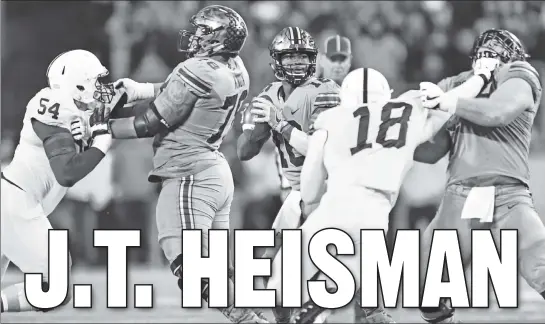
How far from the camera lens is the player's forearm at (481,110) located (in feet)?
20.6

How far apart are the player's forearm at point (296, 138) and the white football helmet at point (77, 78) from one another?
44.2 inches

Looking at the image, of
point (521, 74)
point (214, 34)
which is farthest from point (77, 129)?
point (521, 74)

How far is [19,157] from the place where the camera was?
21.3 feet

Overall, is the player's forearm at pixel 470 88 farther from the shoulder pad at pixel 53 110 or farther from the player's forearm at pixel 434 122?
the shoulder pad at pixel 53 110

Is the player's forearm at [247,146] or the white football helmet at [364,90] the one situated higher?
the white football helmet at [364,90]

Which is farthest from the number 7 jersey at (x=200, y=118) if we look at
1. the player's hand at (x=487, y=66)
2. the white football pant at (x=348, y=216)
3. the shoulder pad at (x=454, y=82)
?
the player's hand at (x=487, y=66)

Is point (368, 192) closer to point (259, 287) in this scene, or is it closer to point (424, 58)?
point (259, 287)

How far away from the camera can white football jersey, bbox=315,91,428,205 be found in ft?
20.3

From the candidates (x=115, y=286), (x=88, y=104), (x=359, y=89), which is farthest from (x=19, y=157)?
(x=359, y=89)

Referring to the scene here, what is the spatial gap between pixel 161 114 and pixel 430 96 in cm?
157

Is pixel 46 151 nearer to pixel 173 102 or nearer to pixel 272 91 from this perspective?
pixel 173 102

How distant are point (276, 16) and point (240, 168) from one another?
222 centimetres

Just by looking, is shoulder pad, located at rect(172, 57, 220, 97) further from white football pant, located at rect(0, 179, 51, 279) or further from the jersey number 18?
white football pant, located at rect(0, 179, 51, 279)

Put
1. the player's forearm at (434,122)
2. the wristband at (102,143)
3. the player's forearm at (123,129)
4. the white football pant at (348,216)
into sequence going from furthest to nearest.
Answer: the player's forearm at (123,129), the player's forearm at (434,122), the wristband at (102,143), the white football pant at (348,216)
